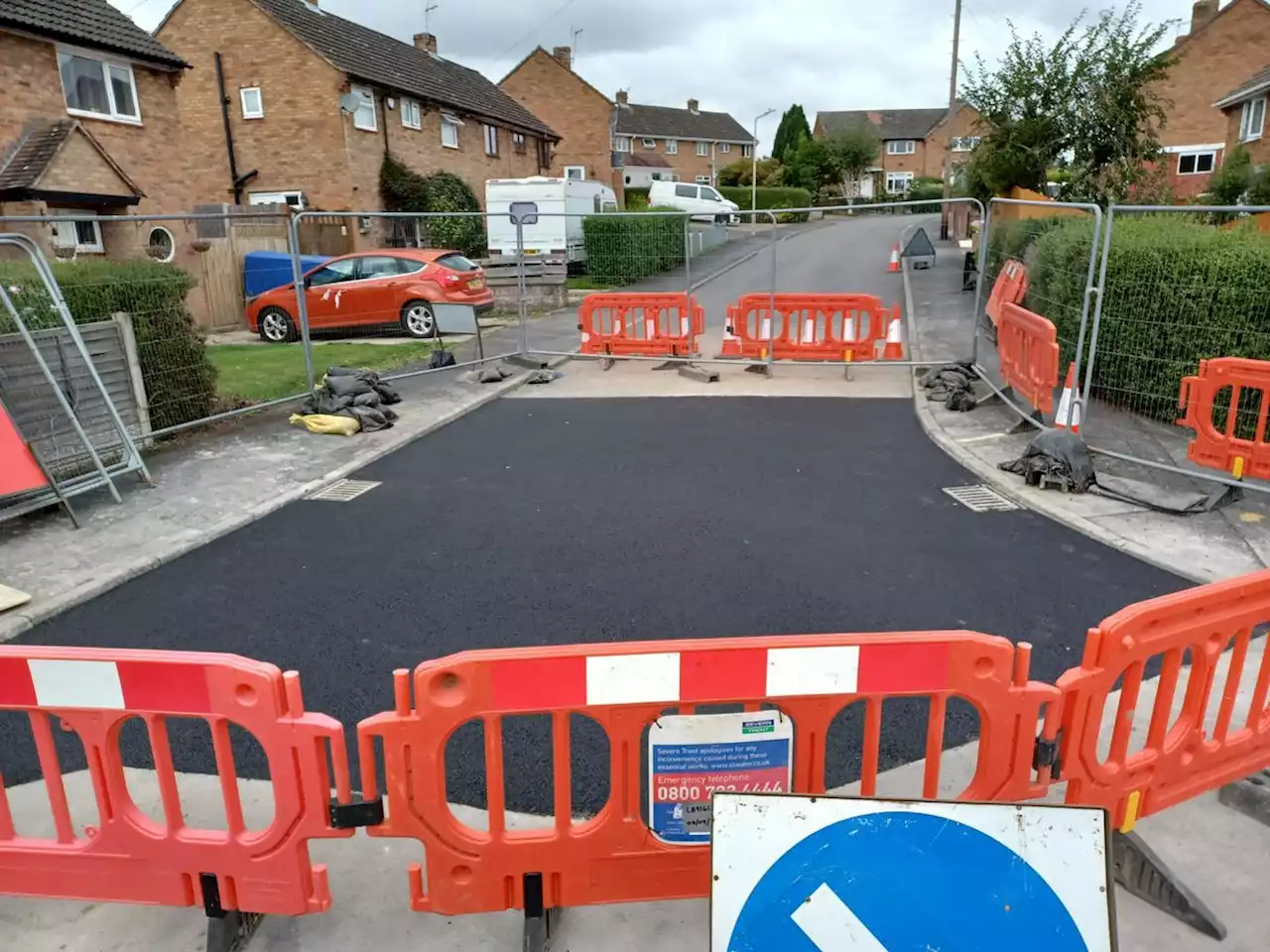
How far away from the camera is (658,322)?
1305 cm

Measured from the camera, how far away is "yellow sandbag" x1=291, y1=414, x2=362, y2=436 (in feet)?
30.3

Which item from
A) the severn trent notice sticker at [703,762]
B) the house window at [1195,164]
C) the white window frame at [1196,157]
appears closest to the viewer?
the severn trent notice sticker at [703,762]

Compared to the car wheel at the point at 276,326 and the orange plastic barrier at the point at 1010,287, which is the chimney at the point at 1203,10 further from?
the car wheel at the point at 276,326

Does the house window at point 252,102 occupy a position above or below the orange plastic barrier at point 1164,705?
above

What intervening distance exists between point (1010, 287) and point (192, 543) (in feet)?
30.0

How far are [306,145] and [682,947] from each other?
27.6m

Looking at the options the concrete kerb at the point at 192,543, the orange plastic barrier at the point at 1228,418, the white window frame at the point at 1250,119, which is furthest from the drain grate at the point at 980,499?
the white window frame at the point at 1250,119

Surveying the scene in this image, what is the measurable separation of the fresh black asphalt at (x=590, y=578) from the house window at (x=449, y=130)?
26285 mm

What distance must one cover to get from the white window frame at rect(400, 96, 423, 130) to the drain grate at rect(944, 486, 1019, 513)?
26.4 m

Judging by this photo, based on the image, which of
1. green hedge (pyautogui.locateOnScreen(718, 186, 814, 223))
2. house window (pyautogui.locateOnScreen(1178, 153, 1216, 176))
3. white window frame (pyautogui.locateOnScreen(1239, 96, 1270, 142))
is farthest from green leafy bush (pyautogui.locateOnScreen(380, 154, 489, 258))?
green hedge (pyautogui.locateOnScreen(718, 186, 814, 223))

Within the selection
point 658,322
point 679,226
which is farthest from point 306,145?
point 658,322

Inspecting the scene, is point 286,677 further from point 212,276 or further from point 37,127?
point 37,127

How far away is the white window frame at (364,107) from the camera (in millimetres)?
26109

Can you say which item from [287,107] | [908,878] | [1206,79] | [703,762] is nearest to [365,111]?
[287,107]
